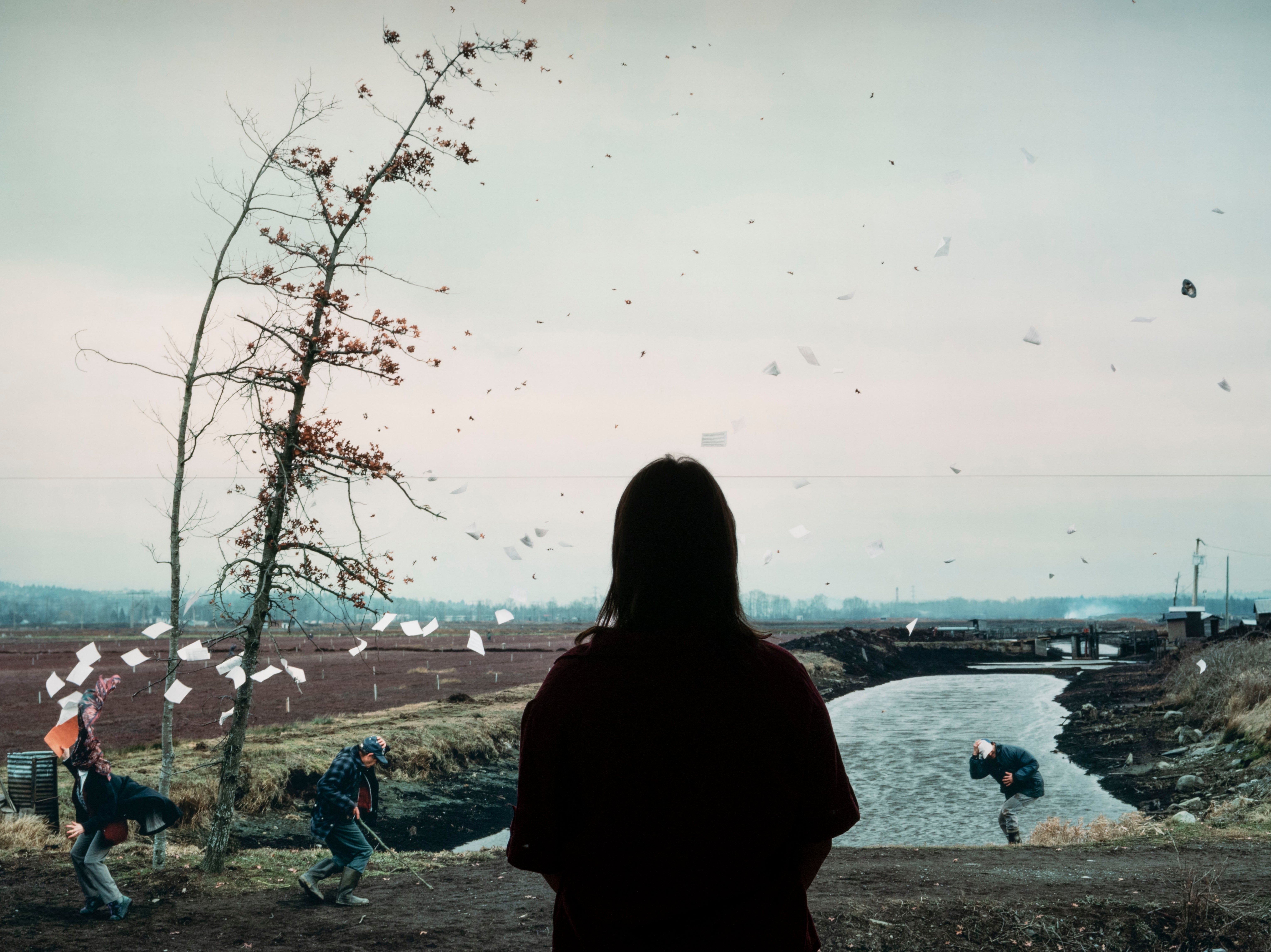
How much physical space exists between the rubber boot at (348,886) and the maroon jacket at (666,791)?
836 cm

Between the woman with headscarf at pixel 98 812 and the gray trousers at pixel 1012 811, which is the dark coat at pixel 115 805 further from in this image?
the gray trousers at pixel 1012 811

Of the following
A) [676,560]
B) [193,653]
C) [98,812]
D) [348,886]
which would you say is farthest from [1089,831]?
[676,560]

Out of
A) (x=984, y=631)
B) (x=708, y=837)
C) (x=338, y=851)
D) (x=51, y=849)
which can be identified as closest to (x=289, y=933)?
(x=338, y=851)

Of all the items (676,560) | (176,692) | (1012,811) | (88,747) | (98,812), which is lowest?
(1012,811)

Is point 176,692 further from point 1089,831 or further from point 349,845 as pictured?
point 1089,831

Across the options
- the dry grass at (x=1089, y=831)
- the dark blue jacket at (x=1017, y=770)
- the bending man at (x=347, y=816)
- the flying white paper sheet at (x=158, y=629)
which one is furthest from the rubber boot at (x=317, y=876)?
the dark blue jacket at (x=1017, y=770)

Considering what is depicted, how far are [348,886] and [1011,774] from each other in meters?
10.8

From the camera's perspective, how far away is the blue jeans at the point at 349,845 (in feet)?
29.5

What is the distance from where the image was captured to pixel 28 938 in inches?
310

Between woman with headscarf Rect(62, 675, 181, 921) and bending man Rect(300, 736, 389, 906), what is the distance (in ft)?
4.56

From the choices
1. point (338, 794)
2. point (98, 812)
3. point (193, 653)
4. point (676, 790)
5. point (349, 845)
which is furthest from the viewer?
point (193, 653)

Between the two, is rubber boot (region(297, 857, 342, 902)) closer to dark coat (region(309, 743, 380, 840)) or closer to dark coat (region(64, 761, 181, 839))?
dark coat (region(309, 743, 380, 840))

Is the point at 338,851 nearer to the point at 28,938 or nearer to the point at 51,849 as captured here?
the point at 28,938

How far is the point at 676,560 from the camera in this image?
1993mm
